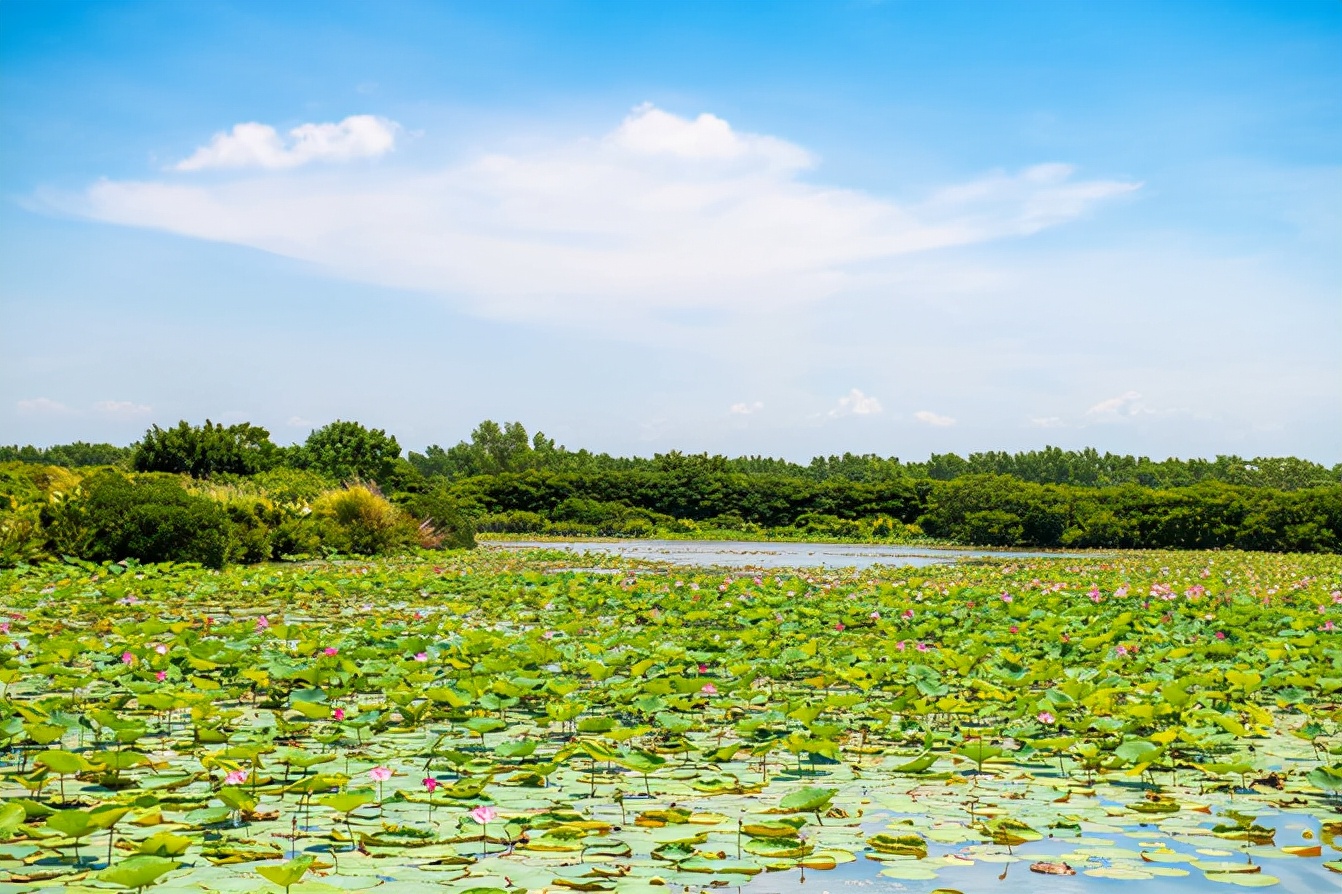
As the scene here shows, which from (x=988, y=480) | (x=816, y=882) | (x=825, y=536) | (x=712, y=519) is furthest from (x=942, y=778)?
(x=712, y=519)

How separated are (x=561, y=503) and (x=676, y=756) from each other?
28426mm

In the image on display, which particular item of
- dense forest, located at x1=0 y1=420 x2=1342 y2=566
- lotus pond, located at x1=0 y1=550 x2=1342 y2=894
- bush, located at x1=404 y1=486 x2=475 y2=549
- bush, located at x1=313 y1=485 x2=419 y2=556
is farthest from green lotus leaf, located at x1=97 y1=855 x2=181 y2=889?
bush, located at x1=404 y1=486 x2=475 y2=549

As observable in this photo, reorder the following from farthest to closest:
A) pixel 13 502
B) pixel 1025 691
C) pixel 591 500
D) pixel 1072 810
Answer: pixel 591 500 → pixel 13 502 → pixel 1025 691 → pixel 1072 810

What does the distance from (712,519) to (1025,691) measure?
27.3 meters

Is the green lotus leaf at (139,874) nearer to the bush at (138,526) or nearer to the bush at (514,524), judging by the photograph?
the bush at (138,526)

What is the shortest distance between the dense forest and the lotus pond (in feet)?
15.5

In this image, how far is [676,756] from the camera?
370cm

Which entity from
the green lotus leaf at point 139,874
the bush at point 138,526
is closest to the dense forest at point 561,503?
the bush at point 138,526

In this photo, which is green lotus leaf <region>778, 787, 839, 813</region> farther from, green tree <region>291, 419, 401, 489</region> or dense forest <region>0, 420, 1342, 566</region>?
green tree <region>291, 419, 401, 489</region>

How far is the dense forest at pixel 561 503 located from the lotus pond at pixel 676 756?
473 centimetres

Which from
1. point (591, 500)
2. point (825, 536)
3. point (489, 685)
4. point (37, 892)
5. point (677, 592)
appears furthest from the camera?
point (591, 500)

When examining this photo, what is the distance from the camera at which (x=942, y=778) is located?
3.40m

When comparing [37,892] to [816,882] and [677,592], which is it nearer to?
[816,882]

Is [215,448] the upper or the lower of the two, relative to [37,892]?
upper
